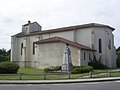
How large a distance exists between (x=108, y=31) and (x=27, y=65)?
22096 mm

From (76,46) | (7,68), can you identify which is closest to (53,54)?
(76,46)

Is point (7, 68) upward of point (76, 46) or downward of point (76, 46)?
downward

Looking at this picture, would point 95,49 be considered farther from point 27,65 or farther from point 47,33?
point 27,65

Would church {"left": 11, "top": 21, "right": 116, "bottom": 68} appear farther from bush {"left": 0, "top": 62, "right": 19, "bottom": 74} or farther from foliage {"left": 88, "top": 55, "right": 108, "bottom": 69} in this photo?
bush {"left": 0, "top": 62, "right": 19, "bottom": 74}

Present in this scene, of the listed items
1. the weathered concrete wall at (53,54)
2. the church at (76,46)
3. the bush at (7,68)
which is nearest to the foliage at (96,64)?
the church at (76,46)

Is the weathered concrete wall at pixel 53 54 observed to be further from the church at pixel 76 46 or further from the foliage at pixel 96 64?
the foliage at pixel 96 64

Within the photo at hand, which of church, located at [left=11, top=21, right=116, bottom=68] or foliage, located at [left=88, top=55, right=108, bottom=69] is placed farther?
foliage, located at [left=88, top=55, right=108, bottom=69]

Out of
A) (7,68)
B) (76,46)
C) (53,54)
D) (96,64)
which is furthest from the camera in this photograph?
(53,54)

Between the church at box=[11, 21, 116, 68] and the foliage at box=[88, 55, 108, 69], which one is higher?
the church at box=[11, 21, 116, 68]

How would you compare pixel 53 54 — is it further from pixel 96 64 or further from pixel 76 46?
pixel 96 64

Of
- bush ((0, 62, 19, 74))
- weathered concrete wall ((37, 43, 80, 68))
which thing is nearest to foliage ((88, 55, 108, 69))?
weathered concrete wall ((37, 43, 80, 68))

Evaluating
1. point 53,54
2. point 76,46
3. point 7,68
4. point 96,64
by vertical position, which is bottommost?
point 7,68

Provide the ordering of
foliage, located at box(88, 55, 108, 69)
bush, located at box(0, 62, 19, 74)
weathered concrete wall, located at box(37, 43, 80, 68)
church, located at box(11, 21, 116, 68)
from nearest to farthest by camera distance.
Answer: bush, located at box(0, 62, 19, 74) → weathered concrete wall, located at box(37, 43, 80, 68) → church, located at box(11, 21, 116, 68) → foliage, located at box(88, 55, 108, 69)

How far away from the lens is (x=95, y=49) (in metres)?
49.4
